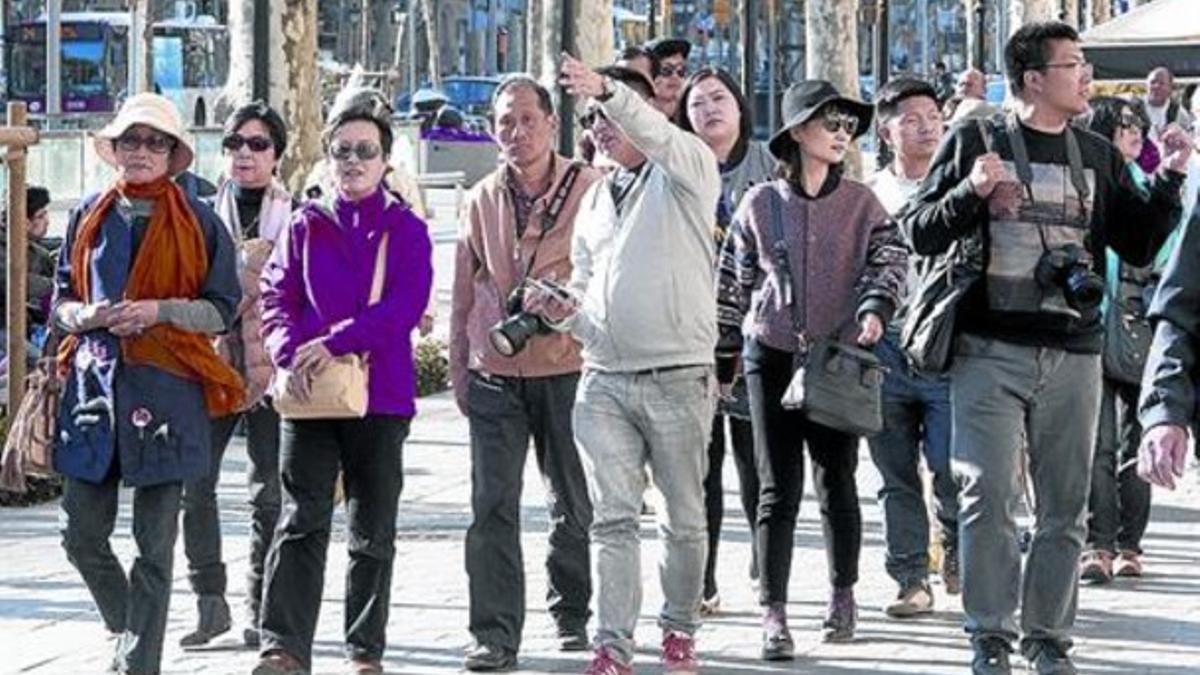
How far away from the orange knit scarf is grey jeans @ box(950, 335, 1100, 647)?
7.30ft

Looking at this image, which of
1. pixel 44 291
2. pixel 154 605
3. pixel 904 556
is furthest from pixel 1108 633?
pixel 44 291

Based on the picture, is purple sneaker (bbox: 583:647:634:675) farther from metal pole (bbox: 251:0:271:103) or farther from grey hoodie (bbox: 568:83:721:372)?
metal pole (bbox: 251:0:271:103)

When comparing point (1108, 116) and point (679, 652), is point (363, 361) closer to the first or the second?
point (679, 652)

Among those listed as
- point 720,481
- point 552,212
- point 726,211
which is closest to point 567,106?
point 726,211

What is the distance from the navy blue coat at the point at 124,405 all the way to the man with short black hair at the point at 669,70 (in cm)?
293

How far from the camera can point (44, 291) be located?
16500 mm

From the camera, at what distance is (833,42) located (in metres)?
32.4

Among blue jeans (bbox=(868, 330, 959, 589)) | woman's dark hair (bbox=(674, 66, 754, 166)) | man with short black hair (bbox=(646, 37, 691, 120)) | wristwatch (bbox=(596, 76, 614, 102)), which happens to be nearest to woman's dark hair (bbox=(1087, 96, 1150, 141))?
blue jeans (bbox=(868, 330, 959, 589))

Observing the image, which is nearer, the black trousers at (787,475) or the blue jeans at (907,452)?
the black trousers at (787,475)

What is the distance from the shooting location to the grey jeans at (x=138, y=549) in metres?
8.75

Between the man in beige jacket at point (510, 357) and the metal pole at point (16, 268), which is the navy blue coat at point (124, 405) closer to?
the man in beige jacket at point (510, 357)

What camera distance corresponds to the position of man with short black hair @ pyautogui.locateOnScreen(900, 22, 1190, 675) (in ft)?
28.8

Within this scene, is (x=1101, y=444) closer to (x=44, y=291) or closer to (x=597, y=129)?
(x=597, y=129)

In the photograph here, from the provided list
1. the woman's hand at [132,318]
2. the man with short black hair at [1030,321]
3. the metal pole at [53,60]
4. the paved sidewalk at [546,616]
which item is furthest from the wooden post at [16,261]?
the metal pole at [53,60]
